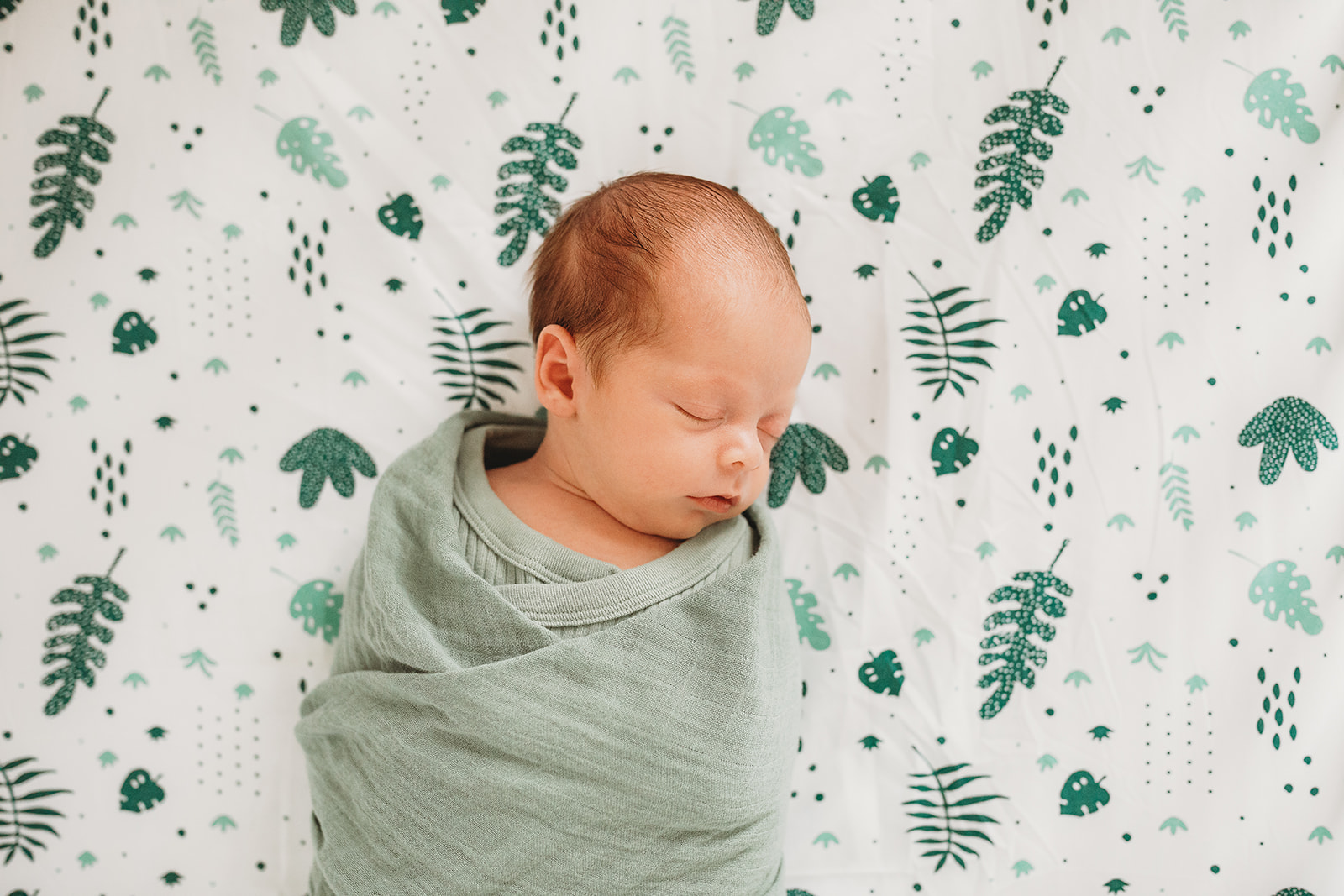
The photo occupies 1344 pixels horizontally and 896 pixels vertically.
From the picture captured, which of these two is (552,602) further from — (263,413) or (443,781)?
(263,413)

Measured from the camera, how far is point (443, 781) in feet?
2.82

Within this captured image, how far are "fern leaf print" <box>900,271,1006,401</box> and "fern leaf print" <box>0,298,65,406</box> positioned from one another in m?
1.12

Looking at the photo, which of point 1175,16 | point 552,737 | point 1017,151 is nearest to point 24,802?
point 552,737

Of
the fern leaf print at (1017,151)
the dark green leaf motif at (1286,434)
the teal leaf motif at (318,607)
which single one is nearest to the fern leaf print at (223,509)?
the teal leaf motif at (318,607)

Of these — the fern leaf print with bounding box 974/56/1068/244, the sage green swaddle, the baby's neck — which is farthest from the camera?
the fern leaf print with bounding box 974/56/1068/244

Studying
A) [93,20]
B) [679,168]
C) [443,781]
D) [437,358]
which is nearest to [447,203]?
[437,358]

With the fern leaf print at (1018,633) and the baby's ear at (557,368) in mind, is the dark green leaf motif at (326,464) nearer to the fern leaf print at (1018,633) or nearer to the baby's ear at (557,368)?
the baby's ear at (557,368)

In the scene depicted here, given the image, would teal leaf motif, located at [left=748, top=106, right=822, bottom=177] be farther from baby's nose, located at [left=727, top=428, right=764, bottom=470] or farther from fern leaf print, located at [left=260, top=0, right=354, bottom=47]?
fern leaf print, located at [left=260, top=0, right=354, bottom=47]

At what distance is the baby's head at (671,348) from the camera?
89 centimetres

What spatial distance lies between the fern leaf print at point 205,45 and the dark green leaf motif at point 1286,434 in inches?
54.7

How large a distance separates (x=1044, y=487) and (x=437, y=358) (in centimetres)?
80

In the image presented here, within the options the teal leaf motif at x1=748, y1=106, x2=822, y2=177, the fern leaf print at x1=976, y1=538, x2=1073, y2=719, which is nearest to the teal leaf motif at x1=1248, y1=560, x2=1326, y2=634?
the fern leaf print at x1=976, y1=538, x2=1073, y2=719

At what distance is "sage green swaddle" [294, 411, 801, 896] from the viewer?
851mm

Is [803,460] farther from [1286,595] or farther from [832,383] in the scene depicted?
[1286,595]
